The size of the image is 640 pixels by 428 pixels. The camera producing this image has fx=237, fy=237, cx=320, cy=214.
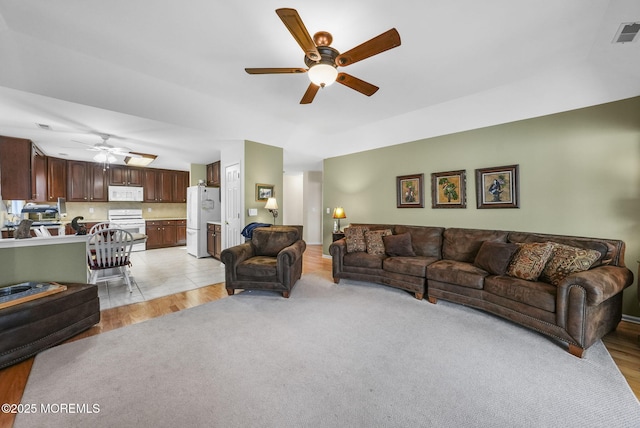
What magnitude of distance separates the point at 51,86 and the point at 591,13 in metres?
5.37

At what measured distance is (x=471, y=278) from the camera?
278 cm

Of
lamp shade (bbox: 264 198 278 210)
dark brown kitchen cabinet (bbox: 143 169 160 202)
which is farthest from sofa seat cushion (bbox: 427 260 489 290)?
dark brown kitchen cabinet (bbox: 143 169 160 202)

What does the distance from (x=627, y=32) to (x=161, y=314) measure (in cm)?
540

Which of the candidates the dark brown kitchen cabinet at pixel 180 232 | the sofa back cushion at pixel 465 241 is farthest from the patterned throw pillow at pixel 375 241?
the dark brown kitchen cabinet at pixel 180 232

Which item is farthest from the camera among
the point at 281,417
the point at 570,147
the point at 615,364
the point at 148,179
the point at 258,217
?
the point at 148,179

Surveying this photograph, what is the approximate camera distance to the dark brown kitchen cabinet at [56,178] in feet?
18.9

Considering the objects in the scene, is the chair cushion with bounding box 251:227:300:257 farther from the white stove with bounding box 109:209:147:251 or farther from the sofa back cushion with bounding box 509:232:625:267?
the white stove with bounding box 109:209:147:251

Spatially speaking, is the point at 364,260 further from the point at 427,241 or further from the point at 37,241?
the point at 37,241

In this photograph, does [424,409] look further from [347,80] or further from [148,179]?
[148,179]

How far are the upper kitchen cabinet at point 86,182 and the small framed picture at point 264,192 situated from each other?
5.02 meters

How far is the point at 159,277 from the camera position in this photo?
166 inches

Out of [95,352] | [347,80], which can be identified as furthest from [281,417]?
[347,80]

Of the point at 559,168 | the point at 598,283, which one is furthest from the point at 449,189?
the point at 598,283

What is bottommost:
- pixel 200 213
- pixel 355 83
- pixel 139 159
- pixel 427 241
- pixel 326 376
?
pixel 326 376
